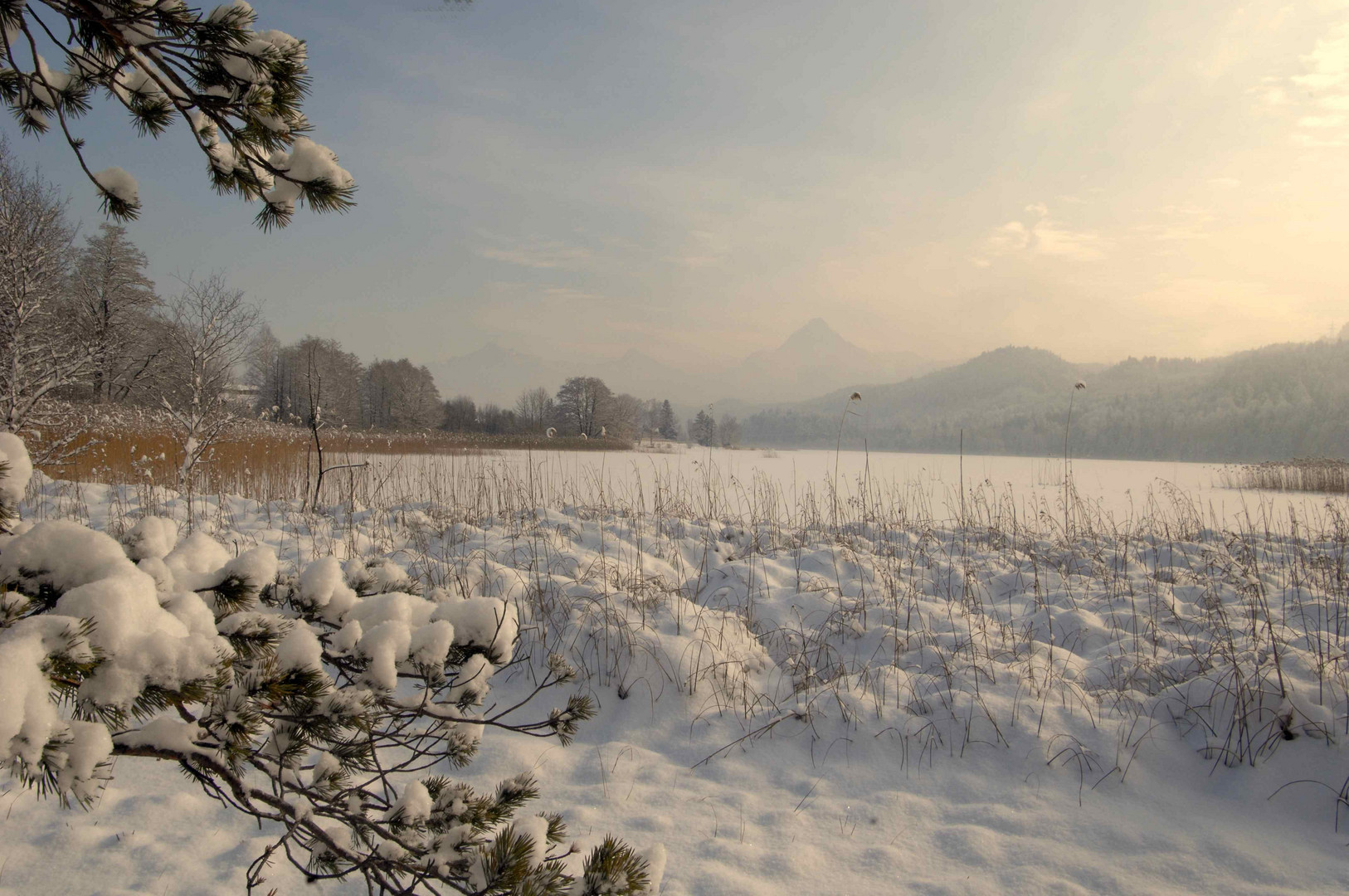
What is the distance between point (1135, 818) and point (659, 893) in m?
1.62

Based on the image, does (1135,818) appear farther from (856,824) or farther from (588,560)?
(588,560)

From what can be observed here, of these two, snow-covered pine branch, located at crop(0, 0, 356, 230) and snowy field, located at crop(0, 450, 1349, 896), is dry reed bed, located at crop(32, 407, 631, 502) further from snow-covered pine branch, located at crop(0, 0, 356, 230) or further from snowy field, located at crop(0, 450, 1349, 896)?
snow-covered pine branch, located at crop(0, 0, 356, 230)

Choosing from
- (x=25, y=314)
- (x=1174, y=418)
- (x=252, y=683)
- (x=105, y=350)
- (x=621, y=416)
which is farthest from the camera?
(x=621, y=416)

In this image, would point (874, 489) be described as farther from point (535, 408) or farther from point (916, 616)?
point (535, 408)

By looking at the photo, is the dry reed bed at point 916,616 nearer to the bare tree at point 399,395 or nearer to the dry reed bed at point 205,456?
the dry reed bed at point 205,456

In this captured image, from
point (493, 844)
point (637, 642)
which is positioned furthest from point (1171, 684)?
point (493, 844)

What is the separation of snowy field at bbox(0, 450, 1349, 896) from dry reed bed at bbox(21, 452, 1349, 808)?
0.02 metres

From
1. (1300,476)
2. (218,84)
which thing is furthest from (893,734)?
(1300,476)

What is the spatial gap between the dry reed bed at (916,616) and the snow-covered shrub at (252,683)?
1729 millimetres

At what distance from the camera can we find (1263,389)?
2778cm

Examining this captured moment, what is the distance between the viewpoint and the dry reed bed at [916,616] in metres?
2.50

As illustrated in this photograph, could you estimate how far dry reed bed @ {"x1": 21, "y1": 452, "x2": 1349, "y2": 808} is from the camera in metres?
2.50

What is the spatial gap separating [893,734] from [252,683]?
2.38 meters

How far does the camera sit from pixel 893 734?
2523mm
